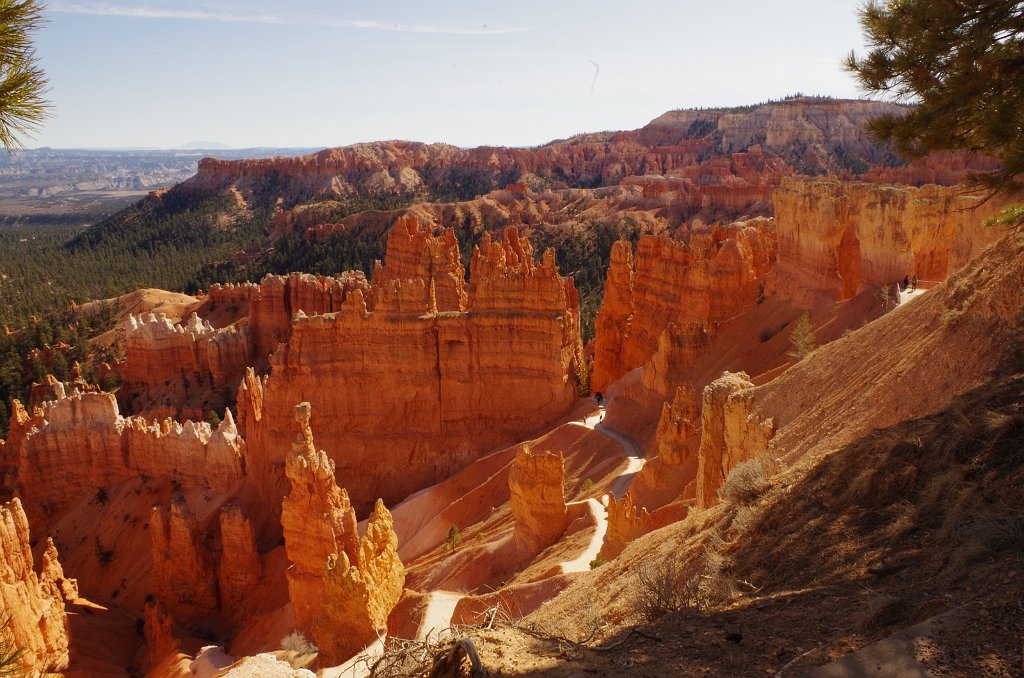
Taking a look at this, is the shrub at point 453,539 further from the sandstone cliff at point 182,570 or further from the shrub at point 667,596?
the shrub at point 667,596

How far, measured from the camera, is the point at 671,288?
33719mm

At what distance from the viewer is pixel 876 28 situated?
8.77m

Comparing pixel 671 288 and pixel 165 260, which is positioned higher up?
pixel 671 288

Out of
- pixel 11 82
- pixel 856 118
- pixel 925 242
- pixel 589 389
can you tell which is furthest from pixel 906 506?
pixel 856 118

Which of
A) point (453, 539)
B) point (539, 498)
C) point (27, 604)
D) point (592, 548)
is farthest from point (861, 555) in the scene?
point (27, 604)

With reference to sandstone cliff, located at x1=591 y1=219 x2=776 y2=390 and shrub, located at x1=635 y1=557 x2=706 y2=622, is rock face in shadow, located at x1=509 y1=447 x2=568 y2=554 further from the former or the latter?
sandstone cliff, located at x1=591 y1=219 x2=776 y2=390

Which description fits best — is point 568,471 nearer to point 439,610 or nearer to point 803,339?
point 803,339

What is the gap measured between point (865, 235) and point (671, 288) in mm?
10589

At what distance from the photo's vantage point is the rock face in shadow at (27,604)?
18.3 m

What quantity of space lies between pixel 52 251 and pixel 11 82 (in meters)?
125

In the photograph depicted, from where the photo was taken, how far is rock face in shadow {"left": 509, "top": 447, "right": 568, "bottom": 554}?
18.9 metres

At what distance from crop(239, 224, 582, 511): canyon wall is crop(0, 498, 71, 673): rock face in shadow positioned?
8473 millimetres

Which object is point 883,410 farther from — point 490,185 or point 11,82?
point 490,185

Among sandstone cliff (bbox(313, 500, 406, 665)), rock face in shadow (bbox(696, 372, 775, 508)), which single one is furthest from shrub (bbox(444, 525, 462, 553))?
rock face in shadow (bbox(696, 372, 775, 508))
